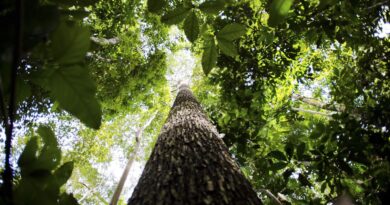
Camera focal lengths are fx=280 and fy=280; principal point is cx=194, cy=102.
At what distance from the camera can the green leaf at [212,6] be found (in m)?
0.99

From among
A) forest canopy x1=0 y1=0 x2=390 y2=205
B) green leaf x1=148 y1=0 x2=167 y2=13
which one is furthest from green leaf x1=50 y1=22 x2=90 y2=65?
green leaf x1=148 y1=0 x2=167 y2=13

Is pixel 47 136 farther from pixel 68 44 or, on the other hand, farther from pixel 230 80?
pixel 230 80

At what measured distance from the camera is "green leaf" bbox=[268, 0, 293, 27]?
822 millimetres

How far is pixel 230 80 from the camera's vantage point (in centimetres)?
403

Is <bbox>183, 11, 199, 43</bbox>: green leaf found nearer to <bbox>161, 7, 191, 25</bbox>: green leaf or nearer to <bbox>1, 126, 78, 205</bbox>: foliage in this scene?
<bbox>161, 7, 191, 25</bbox>: green leaf

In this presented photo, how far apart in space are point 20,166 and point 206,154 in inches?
67.4

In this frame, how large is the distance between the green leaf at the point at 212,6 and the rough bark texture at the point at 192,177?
934 millimetres

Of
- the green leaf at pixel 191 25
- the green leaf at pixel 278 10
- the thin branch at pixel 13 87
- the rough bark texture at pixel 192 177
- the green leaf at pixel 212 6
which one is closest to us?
the thin branch at pixel 13 87

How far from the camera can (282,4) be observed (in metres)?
0.83

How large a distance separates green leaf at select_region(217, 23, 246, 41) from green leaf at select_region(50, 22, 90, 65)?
60 centimetres

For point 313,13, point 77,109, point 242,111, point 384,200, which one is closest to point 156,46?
point 242,111

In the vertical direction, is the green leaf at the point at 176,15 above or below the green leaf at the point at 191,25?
above

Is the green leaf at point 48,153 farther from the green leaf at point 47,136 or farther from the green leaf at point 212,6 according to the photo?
the green leaf at point 212,6

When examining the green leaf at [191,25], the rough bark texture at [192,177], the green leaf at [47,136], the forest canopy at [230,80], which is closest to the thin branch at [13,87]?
the forest canopy at [230,80]
